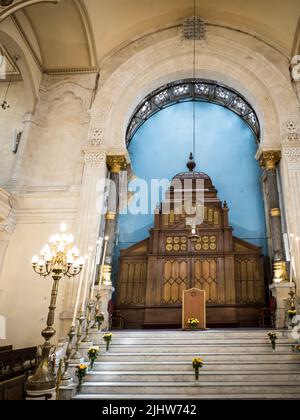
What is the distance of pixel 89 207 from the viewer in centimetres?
952

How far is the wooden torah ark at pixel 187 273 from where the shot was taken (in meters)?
10.2

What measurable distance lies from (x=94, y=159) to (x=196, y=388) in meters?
7.35

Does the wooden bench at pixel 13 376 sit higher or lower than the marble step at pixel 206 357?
lower

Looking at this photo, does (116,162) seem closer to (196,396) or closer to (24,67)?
(24,67)

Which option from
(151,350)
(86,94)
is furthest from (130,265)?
(86,94)

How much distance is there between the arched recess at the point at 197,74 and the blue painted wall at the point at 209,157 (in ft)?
9.42

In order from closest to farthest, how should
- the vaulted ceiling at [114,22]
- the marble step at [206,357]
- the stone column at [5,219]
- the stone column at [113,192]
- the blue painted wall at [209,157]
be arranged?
the marble step at [206,357] < the stone column at [5,219] < the stone column at [113,192] < the vaulted ceiling at [114,22] < the blue painted wall at [209,157]

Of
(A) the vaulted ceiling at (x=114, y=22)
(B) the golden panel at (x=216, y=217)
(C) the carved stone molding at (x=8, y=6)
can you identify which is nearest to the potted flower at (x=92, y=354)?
(B) the golden panel at (x=216, y=217)

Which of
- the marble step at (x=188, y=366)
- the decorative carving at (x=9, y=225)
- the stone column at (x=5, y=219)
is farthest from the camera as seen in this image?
the decorative carving at (x=9, y=225)

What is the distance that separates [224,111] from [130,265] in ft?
28.4

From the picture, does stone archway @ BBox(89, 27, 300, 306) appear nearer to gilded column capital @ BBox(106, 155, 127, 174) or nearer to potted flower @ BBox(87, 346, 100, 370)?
gilded column capital @ BBox(106, 155, 127, 174)

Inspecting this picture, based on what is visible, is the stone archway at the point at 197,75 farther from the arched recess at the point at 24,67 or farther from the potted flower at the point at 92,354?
the potted flower at the point at 92,354

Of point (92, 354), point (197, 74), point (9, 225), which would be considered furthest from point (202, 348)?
point (197, 74)

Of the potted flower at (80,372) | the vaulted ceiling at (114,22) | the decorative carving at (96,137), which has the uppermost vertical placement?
the vaulted ceiling at (114,22)
